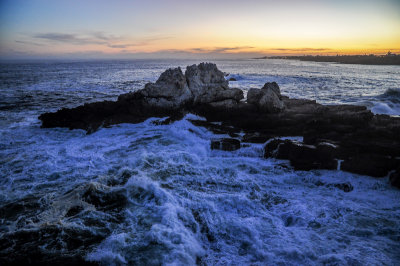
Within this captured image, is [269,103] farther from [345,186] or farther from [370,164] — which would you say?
[345,186]

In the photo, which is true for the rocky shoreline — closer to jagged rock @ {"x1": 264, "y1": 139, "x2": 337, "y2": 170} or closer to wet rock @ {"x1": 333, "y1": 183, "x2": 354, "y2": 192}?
jagged rock @ {"x1": 264, "y1": 139, "x2": 337, "y2": 170}

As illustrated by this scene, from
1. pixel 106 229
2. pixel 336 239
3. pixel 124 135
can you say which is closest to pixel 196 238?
pixel 106 229

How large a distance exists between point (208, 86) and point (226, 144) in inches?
290

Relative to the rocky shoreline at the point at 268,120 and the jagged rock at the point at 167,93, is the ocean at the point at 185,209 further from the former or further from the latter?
the jagged rock at the point at 167,93

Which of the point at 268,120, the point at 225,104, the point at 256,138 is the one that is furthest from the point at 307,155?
the point at 225,104

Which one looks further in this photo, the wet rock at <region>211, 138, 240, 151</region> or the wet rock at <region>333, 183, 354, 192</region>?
the wet rock at <region>211, 138, 240, 151</region>

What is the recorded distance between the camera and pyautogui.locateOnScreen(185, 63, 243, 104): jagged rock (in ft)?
50.3

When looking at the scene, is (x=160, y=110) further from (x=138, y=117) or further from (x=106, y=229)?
(x=106, y=229)

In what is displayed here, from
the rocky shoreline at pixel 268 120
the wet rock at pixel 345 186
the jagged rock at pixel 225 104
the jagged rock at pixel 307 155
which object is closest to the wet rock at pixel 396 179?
the rocky shoreline at pixel 268 120

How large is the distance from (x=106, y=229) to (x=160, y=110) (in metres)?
10.6

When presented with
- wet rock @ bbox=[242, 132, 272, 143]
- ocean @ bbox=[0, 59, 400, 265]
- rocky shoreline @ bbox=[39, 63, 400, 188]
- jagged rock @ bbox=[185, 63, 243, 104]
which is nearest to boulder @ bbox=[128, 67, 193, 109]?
rocky shoreline @ bbox=[39, 63, 400, 188]

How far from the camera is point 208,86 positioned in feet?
52.6

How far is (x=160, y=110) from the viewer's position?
588 inches

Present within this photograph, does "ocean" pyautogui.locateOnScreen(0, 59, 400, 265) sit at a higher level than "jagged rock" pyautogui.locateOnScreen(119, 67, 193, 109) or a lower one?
lower
